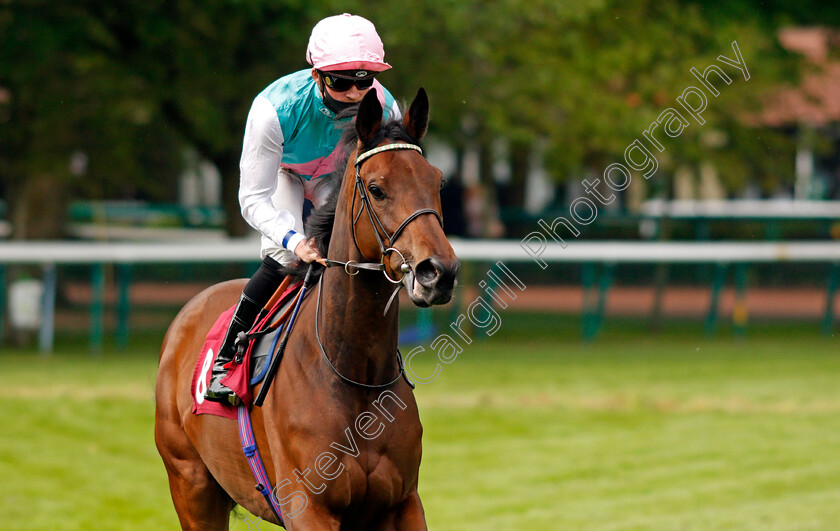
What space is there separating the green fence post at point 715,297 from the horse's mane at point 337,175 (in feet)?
36.9

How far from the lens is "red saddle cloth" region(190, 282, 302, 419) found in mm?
3777

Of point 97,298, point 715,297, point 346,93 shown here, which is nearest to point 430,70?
point 97,298

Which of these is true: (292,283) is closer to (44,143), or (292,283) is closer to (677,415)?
(677,415)

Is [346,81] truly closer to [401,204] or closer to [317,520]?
[401,204]

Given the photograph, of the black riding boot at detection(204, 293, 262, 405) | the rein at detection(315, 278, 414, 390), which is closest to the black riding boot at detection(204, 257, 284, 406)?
the black riding boot at detection(204, 293, 262, 405)

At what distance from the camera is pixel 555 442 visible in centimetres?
834

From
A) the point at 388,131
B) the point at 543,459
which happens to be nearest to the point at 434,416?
the point at 543,459

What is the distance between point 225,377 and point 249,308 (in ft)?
0.95

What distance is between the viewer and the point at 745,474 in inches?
283

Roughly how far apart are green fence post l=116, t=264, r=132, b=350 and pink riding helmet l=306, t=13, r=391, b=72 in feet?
31.5

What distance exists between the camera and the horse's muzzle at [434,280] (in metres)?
2.88

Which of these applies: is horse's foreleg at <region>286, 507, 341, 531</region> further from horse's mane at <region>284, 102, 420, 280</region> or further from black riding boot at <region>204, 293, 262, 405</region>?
horse's mane at <region>284, 102, 420, 280</region>

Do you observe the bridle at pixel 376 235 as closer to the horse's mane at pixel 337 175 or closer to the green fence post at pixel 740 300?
the horse's mane at pixel 337 175

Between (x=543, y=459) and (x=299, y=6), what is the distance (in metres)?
5.88
